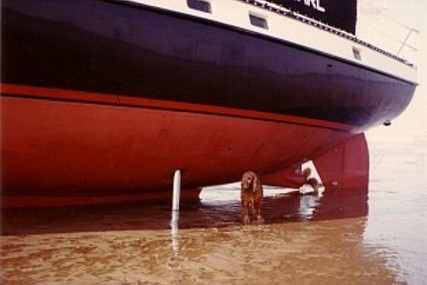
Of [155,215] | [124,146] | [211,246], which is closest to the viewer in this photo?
[211,246]

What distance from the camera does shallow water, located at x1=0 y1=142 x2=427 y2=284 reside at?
10.8ft

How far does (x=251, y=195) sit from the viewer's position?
572 centimetres

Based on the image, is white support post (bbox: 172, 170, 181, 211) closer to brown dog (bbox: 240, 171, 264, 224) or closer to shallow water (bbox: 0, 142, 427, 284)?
shallow water (bbox: 0, 142, 427, 284)

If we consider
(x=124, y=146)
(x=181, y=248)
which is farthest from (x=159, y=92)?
(x=181, y=248)

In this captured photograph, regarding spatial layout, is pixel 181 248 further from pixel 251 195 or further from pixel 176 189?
pixel 176 189

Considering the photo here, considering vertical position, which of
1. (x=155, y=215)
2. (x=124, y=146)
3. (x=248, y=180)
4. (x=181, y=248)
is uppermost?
(x=124, y=146)

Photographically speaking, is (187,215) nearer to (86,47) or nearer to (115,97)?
(115,97)

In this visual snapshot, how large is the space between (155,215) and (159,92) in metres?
1.64

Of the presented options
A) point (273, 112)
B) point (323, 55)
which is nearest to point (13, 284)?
point (273, 112)

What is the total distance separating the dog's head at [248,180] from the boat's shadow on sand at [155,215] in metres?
0.45

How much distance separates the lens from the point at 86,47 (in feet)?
16.0

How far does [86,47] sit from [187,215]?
8.19 feet

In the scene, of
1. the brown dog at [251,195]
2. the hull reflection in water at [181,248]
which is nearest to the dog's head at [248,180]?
the brown dog at [251,195]

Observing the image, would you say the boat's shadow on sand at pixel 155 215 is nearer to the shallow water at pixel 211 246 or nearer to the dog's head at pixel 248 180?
the shallow water at pixel 211 246
